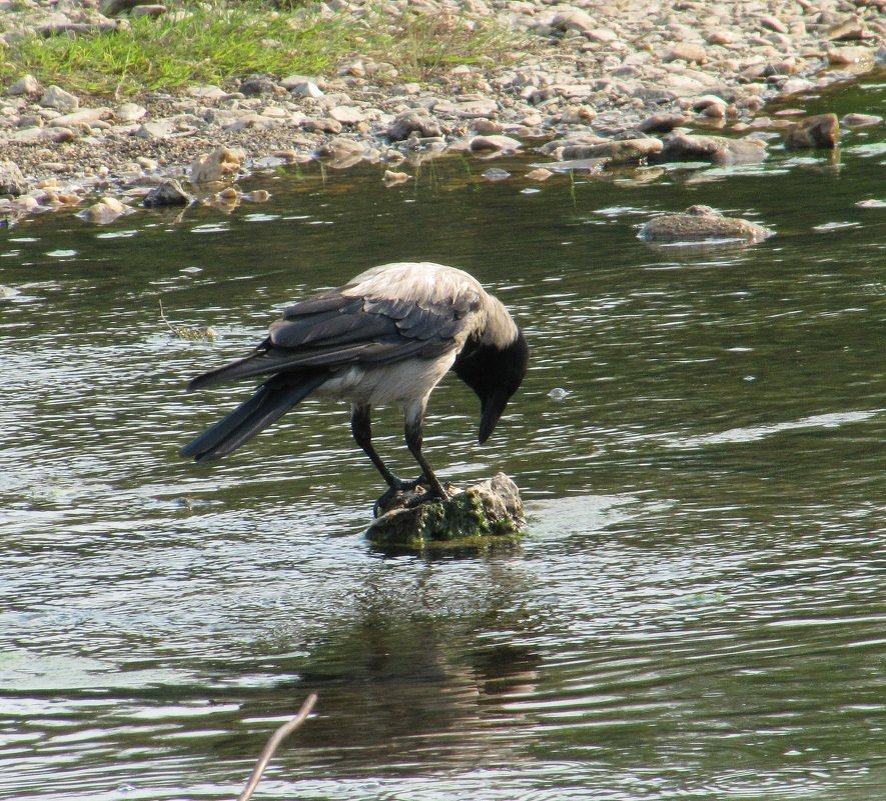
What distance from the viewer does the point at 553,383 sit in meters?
6.62

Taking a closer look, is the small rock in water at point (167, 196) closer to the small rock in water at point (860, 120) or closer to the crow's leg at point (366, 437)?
the small rock in water at point (860, 120)

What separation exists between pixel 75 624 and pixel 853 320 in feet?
13.8

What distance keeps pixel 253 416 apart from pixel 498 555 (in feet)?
3.05

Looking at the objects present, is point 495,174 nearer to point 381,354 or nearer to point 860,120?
point 860,120

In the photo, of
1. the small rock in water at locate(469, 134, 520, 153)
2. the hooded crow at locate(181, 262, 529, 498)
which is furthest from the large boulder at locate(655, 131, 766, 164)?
the hooded crow at locate(181, 262, 529, 498)

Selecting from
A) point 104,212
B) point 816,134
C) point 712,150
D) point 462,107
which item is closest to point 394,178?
point 104,212

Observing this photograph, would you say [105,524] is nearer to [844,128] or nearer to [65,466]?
[65,466]

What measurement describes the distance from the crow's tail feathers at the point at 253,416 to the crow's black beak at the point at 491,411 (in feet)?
3.07

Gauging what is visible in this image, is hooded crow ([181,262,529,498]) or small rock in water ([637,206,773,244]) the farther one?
small rock in water ([637,206,773,244])

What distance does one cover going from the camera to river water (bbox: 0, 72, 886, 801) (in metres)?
3.34

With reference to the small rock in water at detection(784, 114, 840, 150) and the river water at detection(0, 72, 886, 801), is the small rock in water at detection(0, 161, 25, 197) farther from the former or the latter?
the small rock in water at detection(784, 114, 840, 150)

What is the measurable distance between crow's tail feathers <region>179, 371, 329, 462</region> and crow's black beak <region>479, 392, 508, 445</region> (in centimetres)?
94

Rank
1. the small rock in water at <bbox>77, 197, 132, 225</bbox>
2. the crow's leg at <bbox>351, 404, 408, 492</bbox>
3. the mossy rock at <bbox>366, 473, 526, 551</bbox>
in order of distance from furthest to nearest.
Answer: the small rock in water at <bbox>77, 197, 132, 225</bbox>, the crow's leg at <bbox>351, 404, 408, 492</bbox>, the mossy rock at <bbox>366, 473, 526, 551</bbox>

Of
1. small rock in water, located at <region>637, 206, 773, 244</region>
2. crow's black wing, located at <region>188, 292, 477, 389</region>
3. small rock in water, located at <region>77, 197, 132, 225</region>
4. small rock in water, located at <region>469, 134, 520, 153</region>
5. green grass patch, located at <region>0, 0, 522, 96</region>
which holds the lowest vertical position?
small rock in water, located at <region>637, 206, 773, 244</region>
